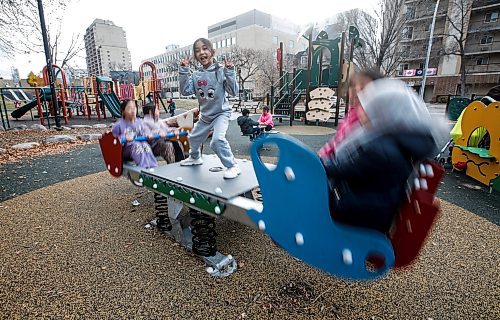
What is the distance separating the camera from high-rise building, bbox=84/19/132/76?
2736 inches

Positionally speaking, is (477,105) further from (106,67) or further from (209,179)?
(106,67)

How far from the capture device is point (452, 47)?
2547 cm

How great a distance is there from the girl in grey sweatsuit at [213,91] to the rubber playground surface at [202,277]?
0.81m

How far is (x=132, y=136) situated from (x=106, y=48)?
8432 cm

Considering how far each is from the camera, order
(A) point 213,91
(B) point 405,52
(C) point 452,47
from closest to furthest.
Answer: (A) point 213,91 → (B) point 405,52 → (C) point 452,47

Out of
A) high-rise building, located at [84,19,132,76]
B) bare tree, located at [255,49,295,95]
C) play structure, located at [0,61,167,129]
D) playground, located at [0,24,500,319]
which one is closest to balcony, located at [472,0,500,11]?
bare tree, located at [255,49,295,95]

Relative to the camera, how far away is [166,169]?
2.58 metres

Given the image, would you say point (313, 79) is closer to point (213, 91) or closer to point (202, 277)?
point (213, 91)

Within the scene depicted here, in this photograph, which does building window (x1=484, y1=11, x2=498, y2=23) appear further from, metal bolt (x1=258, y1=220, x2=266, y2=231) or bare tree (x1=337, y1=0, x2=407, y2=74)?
metal bolt (x1=258, y1=220, x2=266, y2=231)

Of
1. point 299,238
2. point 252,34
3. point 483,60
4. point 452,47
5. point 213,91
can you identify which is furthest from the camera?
point 252,34

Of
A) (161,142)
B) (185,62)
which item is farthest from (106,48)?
(185,62)

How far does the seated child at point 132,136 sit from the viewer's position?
8.98 feet

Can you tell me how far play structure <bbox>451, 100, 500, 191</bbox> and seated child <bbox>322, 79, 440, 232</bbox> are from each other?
352cm

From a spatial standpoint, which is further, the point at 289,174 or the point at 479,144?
the point at 479,144
